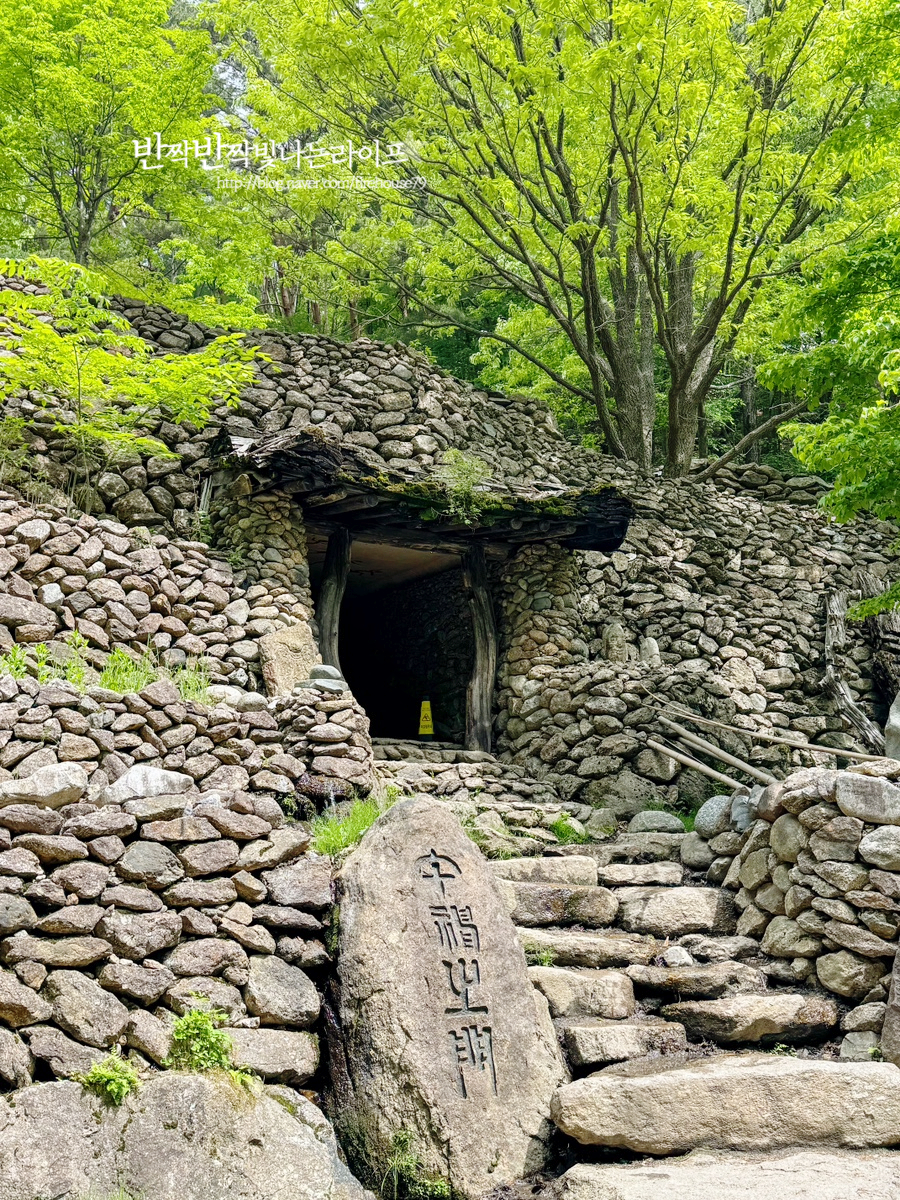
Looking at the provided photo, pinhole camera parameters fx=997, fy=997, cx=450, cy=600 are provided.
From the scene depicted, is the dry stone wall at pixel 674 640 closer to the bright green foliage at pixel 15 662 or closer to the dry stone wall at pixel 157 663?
the dry stone wall at pixel 157 663

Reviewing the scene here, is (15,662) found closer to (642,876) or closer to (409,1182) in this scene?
(409,1182)

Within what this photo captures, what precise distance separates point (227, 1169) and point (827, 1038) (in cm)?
344

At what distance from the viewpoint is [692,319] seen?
14.7 metres

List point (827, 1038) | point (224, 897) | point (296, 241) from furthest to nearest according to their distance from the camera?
point (296, 241) < point (827, 1038) < point (224, 897)

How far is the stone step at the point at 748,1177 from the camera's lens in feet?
13.6

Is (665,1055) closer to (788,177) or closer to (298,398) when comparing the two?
(298,398)

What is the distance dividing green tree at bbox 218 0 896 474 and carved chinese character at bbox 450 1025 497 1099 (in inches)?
330

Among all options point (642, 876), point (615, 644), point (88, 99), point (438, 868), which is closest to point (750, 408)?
point (615, 644)

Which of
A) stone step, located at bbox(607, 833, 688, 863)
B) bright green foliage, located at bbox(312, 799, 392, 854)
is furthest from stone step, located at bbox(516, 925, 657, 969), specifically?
stone step, located at bbox(607, 833, 688, 863)

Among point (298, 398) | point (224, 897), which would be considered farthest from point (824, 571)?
point (224, 897)

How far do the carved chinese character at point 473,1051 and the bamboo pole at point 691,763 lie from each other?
3602mm

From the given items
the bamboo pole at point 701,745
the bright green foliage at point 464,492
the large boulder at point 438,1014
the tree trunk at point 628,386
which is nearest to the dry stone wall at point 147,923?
the large boulder at point 438,1014

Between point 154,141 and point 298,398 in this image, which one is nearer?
point 298,398

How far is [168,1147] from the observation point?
4.14m
